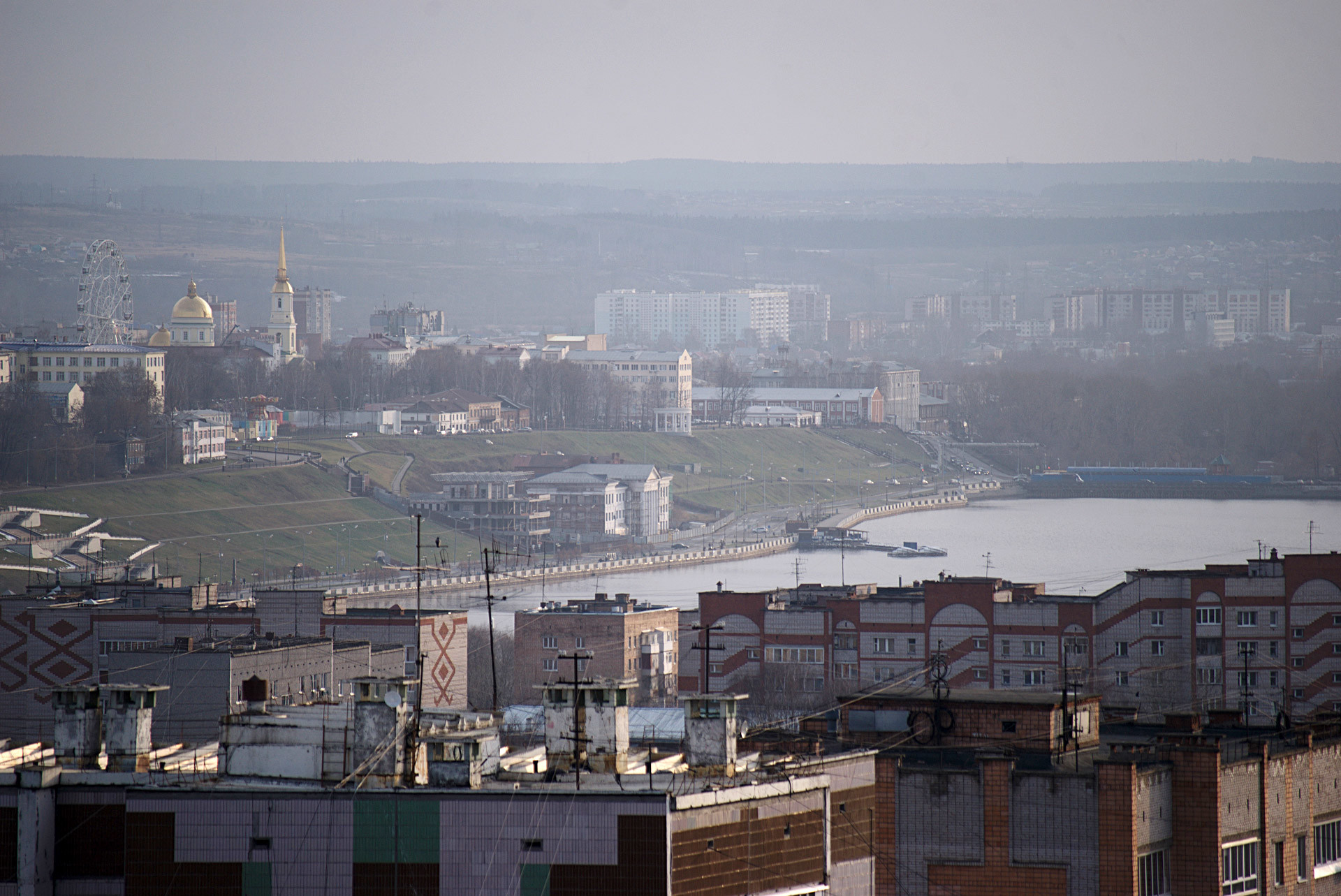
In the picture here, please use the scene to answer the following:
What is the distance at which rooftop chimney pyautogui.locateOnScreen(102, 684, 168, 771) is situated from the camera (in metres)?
4.45

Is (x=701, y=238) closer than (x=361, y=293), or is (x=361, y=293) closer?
(x=361, y=293)

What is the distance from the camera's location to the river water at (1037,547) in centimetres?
2364

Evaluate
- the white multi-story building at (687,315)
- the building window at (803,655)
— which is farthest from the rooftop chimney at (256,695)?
the white multi-story building at (687,315)

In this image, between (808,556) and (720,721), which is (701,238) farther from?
(720,721)

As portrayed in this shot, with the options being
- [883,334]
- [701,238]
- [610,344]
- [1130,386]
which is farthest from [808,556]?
[701,238]

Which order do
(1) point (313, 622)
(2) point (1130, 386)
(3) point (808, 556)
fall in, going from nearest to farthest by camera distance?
1. (1) point (313, 622)
2. (3) point (808, 556)
3. (2) point (1130, 386)

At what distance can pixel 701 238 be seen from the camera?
363ft

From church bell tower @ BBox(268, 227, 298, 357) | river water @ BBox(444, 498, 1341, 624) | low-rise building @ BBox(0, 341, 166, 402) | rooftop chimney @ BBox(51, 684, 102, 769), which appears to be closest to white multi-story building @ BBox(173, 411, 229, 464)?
low-rise building @ BBox(0, 341, 166, 402)

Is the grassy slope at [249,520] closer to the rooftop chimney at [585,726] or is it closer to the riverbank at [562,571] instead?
the riverbank at [562,571]

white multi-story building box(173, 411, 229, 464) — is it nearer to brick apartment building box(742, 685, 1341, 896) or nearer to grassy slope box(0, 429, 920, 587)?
grassy slope box(0, 429, 920, 587)

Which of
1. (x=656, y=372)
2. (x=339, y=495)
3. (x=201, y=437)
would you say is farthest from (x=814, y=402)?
(x=339, y=495)

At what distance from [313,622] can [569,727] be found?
9.35 meters

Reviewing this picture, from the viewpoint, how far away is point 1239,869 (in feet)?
17.0

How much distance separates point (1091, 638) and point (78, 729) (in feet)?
28.7
